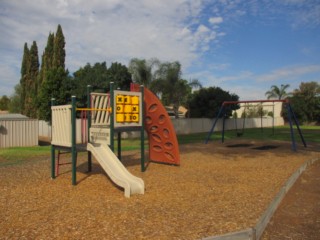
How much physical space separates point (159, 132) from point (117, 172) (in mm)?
3566

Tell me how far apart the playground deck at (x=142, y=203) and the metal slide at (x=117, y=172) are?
0.19 meters

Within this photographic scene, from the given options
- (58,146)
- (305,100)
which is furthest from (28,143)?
(305,100)

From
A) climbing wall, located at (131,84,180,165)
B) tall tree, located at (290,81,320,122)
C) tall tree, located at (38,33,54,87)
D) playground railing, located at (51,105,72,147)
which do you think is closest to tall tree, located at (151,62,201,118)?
tall tree, located at (38,33,54,87)

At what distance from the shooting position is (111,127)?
7.80 m

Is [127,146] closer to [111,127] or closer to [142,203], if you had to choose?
[111,127]

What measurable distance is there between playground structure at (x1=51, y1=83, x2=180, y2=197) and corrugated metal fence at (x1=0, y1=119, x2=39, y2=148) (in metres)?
12.2

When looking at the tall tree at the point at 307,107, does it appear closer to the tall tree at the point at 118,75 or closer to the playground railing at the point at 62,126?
the tall tree at the point at 118,75

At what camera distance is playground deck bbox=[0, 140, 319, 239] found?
4414mm

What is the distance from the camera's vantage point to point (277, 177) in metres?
8.32

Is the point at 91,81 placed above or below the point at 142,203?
above

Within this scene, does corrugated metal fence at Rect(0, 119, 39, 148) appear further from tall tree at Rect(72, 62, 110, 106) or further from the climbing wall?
the climbing wall

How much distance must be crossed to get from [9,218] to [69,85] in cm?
2566

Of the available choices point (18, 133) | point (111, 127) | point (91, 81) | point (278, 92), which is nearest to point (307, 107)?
point (278, 92)

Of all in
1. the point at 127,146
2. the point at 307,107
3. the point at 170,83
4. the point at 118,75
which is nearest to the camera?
the point at 127,146
